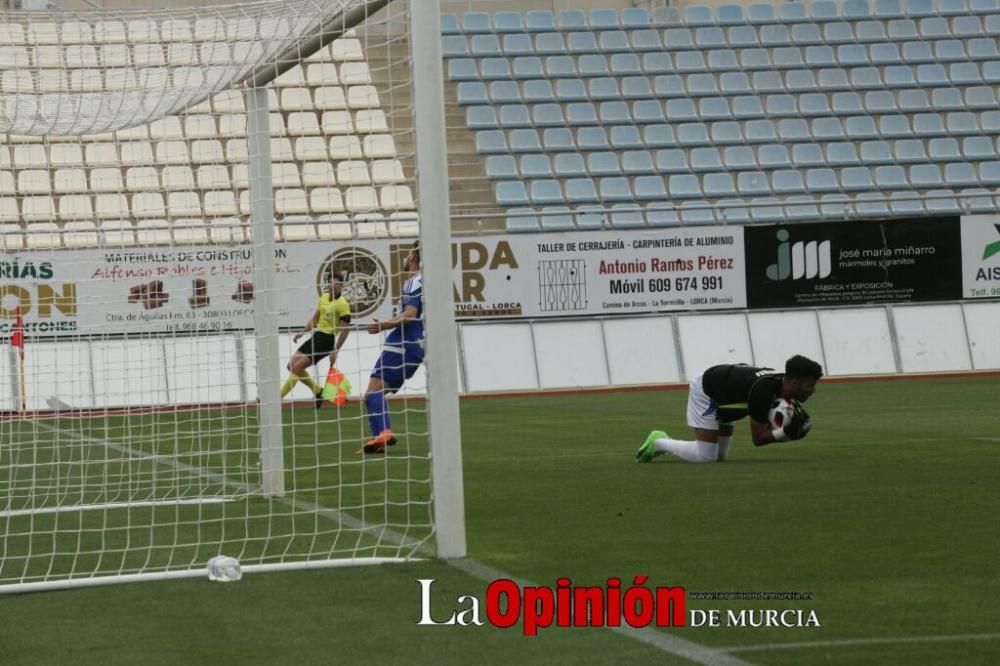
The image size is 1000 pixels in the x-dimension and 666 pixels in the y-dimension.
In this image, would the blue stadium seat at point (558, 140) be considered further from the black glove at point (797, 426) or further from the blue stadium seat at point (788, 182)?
the black glove at point (797, 426)

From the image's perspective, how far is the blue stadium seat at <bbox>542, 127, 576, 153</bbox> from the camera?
29.3m

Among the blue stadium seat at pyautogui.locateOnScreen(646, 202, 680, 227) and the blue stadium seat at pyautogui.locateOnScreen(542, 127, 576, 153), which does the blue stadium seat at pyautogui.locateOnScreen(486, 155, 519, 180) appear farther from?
the blue stadium seat at pyautogui.locateOnScreen(646, 202, 680, 227)

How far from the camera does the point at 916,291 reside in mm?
27109

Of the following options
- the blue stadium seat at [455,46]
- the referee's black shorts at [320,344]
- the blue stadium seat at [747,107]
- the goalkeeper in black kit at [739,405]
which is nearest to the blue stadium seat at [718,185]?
the blue stadium seat at [747,107]

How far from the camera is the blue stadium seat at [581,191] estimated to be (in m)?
28.4

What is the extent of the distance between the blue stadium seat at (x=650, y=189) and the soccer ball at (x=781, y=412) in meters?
17.5

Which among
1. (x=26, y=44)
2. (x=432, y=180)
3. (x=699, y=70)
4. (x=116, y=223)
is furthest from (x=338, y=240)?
(x=432, y=180)

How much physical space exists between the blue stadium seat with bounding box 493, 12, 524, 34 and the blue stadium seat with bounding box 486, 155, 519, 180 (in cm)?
338

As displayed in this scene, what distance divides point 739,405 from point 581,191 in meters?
17.4

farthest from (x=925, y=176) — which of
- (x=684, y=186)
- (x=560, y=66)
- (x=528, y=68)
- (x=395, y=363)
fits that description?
(x=395, y=363)

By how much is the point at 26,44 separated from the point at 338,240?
1545 centimetres

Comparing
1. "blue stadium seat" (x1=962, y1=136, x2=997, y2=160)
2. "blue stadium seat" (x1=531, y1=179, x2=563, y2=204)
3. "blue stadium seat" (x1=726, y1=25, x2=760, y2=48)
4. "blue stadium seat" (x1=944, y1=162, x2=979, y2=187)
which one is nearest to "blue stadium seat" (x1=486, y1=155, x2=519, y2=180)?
"blue stadium seat" (x1=531, y1=179, x2=563, y2=204)

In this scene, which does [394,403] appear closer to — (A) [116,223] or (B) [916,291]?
(A) [116,223]

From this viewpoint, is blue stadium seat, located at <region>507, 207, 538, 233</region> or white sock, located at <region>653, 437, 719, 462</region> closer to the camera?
white sock, located at <region>653, 437, 719, 462</region>
